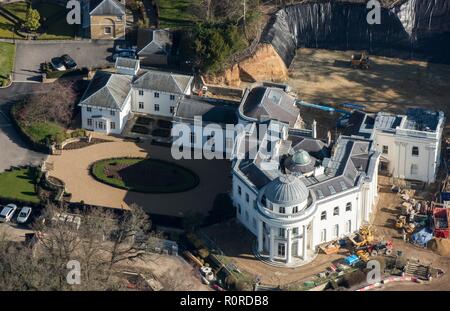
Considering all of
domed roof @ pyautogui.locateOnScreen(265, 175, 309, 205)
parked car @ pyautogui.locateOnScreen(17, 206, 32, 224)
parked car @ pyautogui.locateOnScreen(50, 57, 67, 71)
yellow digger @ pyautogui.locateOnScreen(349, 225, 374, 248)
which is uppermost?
parked car @ pyautogui.locateOnScreen(50, 57, 67, 71)

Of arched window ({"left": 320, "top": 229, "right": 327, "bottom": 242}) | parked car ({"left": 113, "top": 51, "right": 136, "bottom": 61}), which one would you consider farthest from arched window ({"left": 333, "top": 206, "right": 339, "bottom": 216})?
parked car ({"left": 113, "top": 51, "right": 136, "bottom": 61})

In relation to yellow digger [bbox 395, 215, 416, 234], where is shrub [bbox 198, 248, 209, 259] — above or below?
below

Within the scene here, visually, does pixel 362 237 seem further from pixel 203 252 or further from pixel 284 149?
pixel 203 252

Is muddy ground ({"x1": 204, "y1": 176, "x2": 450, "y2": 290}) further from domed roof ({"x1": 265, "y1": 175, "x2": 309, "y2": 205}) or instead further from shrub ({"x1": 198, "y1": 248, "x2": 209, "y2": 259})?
domed roof ({"x1": 265, "y1": 175, "x2": 309, "y2": 205})

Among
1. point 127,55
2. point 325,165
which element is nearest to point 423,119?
point 325,165

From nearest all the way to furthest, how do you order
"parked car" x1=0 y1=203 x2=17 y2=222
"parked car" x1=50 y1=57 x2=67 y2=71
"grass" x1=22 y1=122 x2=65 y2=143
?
"parked car" x1=0 y1=203 x2=17 y2=222, "grass" x1=22 y1=122 x2=65 y2=143, "parked car" x1=50 y1=57 x2=67 y2=71

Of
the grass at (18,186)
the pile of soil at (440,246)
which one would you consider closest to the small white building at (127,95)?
the grass at (18,186)
